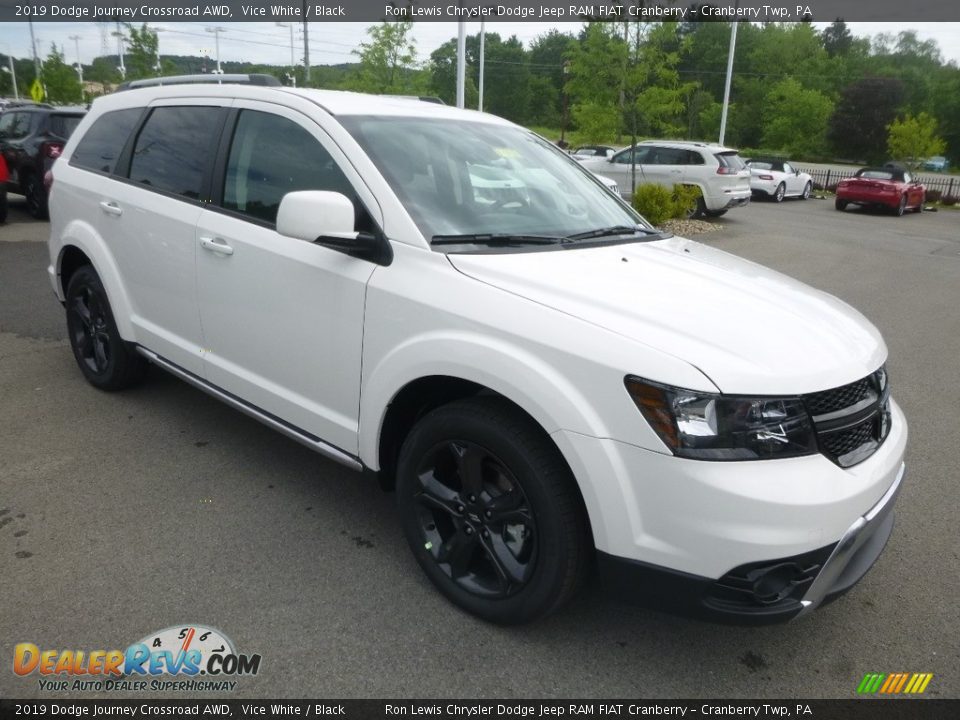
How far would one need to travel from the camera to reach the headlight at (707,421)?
2189 mm

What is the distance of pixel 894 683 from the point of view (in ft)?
8.57

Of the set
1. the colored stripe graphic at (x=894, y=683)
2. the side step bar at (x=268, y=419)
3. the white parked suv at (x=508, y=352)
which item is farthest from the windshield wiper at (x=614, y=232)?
the colored stripe graphic at (x=894, y=683)

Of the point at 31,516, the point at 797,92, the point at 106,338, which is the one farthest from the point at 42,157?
the point at 797,92

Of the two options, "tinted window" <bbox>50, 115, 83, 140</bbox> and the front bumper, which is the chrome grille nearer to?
the front bumper

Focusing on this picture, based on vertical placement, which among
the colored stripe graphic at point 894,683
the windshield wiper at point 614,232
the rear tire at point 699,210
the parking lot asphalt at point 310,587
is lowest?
the colored stripe graphic at point 894,683

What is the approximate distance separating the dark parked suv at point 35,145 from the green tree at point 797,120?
57.3m

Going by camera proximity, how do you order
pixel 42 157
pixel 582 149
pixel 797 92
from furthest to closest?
pixel 797 92
pixel 582 149
pixel 42 157

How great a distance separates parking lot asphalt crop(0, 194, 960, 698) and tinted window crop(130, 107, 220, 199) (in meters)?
1.43

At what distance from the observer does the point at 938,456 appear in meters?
4.54

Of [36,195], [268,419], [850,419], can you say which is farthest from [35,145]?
[850,419]

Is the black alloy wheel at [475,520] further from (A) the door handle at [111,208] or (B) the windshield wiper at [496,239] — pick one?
(A) the door handle at [111,208]

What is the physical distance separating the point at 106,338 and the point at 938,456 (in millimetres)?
5160

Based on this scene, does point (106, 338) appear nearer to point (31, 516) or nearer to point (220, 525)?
point (31, 516)
